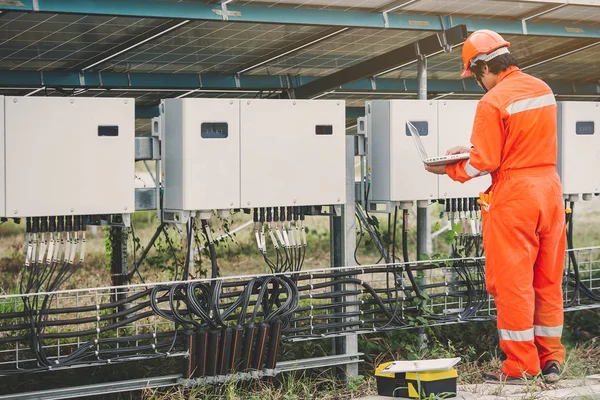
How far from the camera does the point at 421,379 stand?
397 centimetres

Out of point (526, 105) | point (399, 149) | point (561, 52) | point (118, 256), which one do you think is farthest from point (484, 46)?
point (118, 256)

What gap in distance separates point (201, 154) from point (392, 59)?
157 cm

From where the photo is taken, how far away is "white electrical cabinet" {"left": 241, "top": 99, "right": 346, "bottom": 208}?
4.22m

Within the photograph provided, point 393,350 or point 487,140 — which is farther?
point 393,350

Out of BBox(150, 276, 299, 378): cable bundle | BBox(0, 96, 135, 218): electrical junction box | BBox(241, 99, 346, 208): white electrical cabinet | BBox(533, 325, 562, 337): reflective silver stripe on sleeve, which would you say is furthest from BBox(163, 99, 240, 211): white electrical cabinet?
BBox(533, 325, 562, 337): reflective silver stripe on sleeve

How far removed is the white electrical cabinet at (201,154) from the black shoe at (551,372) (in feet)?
5.95

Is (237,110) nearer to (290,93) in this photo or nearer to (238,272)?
(290,93)

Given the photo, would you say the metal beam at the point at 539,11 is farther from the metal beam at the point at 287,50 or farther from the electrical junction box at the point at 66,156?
the electrical junction box at the point at 66,156

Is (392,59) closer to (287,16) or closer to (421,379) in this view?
(287,16)

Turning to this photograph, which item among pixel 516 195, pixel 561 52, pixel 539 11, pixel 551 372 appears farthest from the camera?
pixel 561 52

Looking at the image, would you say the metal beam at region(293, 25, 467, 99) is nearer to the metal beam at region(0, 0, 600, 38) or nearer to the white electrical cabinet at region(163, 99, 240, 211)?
the metal beam at region(0, 0, 600, 38)

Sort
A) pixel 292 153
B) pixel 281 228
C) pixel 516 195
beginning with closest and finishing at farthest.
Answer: pixel 516 195, pixel 292 153, pixel 281 228

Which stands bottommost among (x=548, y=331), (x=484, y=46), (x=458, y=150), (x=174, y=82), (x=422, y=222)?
(x=548, y=331)

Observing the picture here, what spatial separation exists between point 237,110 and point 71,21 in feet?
3.89
